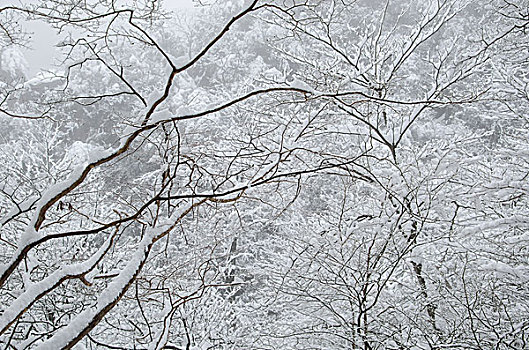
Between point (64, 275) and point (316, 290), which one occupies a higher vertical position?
point (316, 290)

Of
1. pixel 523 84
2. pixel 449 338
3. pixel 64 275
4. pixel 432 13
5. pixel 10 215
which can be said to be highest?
pixel 432 13

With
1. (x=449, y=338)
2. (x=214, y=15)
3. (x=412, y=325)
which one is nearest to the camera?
(x=449, y=338)

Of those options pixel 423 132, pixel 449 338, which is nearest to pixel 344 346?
pixel 449 338

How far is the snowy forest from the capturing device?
1.15m

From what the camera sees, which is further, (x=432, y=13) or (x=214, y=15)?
(x=214, y=15)

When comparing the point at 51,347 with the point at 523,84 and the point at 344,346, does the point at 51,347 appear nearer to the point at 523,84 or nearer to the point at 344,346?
the point at 344,346

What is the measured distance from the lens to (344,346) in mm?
4203

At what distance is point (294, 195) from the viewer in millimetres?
3188

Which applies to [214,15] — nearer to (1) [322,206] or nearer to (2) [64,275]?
(1) [322,206]

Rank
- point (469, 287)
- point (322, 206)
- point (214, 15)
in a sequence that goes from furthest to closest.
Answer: point (214, 15) → point (322, 206) → point (469, 287)

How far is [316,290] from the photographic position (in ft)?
14.2

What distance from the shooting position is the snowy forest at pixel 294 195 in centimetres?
115

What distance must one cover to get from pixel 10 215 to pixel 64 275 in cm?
31

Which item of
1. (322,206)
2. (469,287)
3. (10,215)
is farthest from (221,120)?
(10,215)
